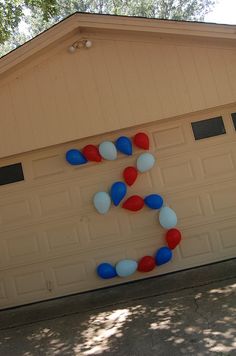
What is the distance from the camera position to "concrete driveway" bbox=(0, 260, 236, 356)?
15.6ft

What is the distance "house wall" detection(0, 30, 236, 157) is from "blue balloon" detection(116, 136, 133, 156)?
22cm

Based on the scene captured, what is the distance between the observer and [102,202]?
722cm

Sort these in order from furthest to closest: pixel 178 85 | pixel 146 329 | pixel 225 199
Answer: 1. pixel 225 199
2. pixel 178 85
3. pixel 146 329

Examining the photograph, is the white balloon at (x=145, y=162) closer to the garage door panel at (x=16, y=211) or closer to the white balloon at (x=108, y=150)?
the white balloon at (x=108, y=150)

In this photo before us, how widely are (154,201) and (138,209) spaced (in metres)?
0.29

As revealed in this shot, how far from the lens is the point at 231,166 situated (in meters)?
7.36

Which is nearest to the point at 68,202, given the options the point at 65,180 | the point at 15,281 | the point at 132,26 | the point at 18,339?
the point at 65,180

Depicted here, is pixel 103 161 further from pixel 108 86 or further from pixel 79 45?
pixel 79 45

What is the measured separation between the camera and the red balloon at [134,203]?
23.6 feet

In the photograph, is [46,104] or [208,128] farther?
[208,128]

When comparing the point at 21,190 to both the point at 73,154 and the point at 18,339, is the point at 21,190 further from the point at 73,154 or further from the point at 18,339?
the point at 18,339

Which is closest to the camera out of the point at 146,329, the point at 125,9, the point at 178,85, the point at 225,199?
the point at 146,329

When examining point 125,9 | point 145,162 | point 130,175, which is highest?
point 125,9

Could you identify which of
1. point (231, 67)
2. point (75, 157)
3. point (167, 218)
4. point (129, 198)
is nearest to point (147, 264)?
point (167, 218)
